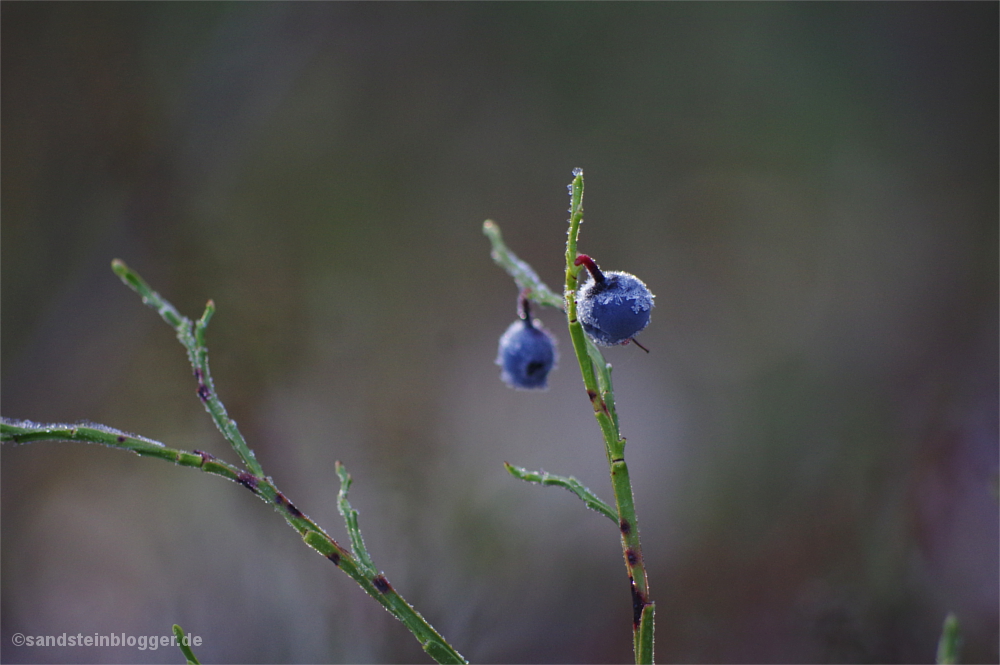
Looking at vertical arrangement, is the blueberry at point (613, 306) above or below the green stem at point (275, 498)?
above

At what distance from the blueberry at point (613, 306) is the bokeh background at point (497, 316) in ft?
4.39

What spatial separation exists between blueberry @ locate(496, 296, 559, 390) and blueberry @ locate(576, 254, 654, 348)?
0.60 feet

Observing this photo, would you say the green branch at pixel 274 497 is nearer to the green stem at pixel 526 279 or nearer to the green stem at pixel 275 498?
A: the green stem at pixel 275 498

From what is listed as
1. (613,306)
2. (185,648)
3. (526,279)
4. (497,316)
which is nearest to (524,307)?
(526,279)

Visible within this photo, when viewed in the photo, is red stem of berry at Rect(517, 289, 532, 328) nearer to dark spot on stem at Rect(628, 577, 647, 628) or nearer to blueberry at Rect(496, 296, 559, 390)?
blueberry at Rect(496, 296, 559, 390)

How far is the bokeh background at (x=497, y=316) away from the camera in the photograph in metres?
2.18

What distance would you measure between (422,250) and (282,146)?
2.77 ft

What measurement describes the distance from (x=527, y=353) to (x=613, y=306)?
8.7 inches

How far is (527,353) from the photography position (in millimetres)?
758

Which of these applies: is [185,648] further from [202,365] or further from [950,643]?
[950,643]

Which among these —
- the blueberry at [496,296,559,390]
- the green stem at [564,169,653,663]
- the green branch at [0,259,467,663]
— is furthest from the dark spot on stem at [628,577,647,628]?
the blueberry at [496,296,559,390]

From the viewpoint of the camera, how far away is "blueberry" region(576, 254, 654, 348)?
0.55m

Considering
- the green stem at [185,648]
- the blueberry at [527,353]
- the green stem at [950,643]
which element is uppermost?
the blueberry at [527,353]

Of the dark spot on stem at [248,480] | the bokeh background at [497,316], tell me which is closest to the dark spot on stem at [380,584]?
the dark spot on stem at [248,480]
